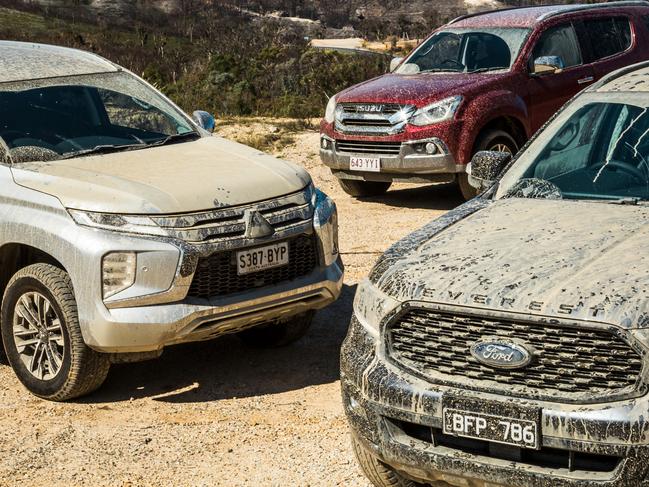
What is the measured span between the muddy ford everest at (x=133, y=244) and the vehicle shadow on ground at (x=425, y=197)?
17.1 feet

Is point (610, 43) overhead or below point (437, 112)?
overhead

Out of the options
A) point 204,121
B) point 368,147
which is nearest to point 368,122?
point 368,147

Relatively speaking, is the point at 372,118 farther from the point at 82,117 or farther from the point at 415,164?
the point at 82,117

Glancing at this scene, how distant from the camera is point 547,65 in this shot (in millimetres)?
12133

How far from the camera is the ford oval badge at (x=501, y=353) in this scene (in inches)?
168

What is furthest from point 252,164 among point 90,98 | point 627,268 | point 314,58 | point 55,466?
point 314,58

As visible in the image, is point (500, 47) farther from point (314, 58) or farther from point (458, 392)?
point (314, 58)

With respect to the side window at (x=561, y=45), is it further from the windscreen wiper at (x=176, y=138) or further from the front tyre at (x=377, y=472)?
the front tyre at (x=377, y=472)

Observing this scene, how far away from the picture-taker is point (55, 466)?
19.1 ft

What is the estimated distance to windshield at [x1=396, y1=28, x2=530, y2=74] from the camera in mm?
12344

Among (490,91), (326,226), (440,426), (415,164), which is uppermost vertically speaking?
(440,426)

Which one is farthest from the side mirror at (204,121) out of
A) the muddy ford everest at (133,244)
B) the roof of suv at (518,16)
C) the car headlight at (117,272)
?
the roof of suv at (518,16)

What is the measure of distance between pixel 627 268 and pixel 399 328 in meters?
0.87

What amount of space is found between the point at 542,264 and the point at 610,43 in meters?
9.05
